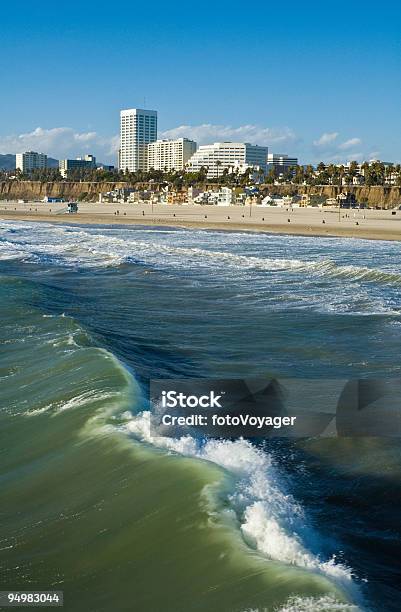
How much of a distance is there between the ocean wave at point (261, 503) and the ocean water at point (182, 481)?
2 centimetres

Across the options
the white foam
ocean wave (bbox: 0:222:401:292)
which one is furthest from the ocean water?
ocean wave (bbox: 0:222:401:292)

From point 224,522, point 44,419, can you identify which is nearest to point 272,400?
point 44,419

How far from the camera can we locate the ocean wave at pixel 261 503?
22.6 ft

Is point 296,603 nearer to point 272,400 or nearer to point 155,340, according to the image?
point 272,400

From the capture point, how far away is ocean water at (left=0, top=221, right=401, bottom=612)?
22.0 ft

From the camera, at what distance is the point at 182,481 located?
341 inches

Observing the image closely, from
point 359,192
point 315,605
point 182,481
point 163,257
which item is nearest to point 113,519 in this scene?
point 182,481

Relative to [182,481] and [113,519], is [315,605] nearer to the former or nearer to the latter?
[113,519]

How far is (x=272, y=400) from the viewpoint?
1256cm

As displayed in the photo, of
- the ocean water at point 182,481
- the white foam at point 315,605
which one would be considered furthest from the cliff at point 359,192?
the white foam at point 315,605

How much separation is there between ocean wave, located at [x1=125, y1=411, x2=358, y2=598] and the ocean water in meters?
0.02

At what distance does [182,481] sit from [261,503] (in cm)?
111

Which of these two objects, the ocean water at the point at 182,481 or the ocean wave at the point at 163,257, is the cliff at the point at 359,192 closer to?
the ocean wave at the point at 163,257

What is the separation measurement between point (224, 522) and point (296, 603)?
1629 mm
